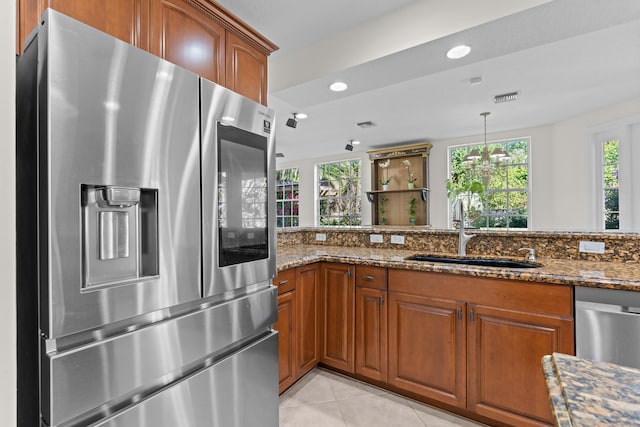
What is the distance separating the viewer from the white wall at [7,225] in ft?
1.55

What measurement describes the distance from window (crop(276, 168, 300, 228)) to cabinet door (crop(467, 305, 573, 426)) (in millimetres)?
6260

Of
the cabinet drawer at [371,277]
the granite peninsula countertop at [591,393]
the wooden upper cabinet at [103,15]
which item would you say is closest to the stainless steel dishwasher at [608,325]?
the cabinet drawer at [371,277]

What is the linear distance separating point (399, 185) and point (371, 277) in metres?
4.17

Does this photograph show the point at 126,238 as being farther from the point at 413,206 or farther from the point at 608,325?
the point at 413,206

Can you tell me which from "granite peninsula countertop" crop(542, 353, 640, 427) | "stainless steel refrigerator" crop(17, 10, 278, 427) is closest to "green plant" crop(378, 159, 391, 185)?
"stainless steel refrigerator" crop(17, 10, 278, 427)

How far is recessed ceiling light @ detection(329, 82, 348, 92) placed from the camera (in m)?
2.41

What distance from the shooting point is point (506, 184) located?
5.42m

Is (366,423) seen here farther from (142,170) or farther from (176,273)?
(142,170)

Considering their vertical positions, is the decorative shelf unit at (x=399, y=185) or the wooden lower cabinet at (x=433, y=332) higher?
the decorative shelf unit at (x=399, y=185)

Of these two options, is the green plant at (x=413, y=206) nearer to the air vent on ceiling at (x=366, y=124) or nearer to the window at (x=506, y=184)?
the window at (x=506, y=184)

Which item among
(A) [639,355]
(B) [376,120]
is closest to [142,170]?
(A) [639,355]

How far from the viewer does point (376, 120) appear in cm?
444

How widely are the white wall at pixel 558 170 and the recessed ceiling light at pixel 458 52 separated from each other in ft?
10.2

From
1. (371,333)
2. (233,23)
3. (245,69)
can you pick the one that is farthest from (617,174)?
(233,23)
